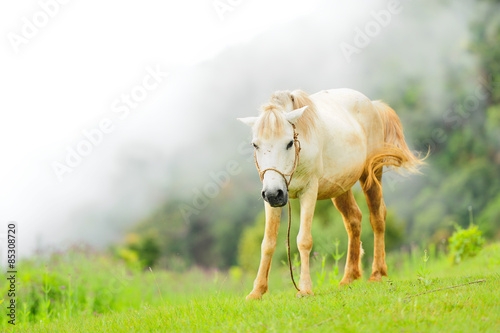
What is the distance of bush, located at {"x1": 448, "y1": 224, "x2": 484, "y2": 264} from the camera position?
9758 millimetres

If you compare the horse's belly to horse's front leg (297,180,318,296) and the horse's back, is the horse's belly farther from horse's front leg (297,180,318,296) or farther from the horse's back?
the horse's back

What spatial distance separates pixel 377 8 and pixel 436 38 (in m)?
14.2

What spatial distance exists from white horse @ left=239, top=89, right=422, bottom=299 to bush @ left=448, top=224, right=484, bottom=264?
3600 mm

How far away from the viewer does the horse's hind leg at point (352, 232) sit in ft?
21.4

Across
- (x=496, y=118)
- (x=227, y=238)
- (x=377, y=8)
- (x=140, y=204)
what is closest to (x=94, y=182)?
(x=140, y=204)

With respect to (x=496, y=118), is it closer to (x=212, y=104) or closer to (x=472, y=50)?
(x=472, y=50)

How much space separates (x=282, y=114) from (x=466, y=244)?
6.58m

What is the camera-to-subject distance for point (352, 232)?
671 centimetres

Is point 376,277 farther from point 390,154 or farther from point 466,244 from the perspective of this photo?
point 466,244

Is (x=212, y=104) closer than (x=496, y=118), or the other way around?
(x=496, y=118)

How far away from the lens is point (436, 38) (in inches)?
2514

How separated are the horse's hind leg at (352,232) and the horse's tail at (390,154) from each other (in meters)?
0.36

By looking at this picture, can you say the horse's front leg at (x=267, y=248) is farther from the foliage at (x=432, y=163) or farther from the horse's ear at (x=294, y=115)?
the foliage at (x=432, y=163)

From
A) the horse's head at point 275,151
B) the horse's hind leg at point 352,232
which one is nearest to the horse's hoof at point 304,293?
the horse's head at point 275,151
